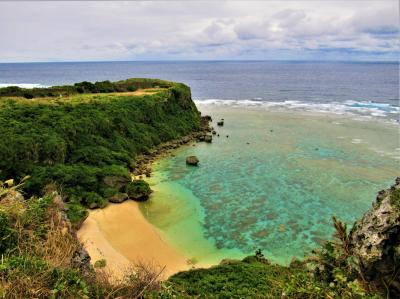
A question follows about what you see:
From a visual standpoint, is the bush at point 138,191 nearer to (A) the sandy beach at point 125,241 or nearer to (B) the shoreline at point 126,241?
(B) the shoreline at point 126,241

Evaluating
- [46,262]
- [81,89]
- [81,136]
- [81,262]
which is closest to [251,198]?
[81,136]

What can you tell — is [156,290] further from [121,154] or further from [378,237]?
[121,154]

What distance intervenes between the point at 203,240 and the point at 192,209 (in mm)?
6276

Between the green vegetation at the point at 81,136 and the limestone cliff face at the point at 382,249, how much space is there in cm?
2439

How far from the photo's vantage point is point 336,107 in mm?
100875

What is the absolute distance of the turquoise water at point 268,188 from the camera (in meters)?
31.0

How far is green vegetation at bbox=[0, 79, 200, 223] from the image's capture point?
117 ft

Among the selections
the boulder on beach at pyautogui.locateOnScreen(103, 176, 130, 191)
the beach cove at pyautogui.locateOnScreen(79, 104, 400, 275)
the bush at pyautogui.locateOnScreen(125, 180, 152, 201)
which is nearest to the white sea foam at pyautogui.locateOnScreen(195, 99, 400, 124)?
the beach cove at pyautogui.locateOnScreen(79, 104, 400, 275)

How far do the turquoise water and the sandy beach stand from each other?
1.35m

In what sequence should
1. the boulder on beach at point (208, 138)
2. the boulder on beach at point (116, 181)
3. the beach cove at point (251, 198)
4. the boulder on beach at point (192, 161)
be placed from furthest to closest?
the boulder on beach at point (208, 138), the boulder on beach at point (192, 161), the boulder on beach at point (116, 181), the beach cove at point (251, 198)

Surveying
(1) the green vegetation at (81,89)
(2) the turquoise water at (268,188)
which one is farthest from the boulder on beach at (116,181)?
(1) the green vegetation at (81,89)

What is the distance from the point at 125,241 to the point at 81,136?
2041cm

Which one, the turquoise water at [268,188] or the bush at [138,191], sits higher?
the bush at [138,191]

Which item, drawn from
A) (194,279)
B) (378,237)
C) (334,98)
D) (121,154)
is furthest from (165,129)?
(334,98)
